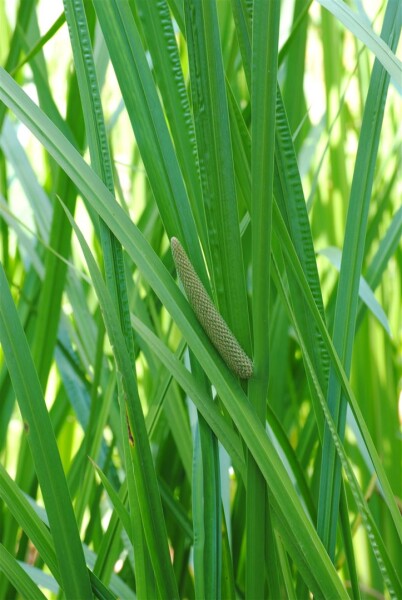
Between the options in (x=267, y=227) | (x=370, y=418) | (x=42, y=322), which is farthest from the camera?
(x=370, y=418)

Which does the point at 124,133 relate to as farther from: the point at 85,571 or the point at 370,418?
the point at 85,571

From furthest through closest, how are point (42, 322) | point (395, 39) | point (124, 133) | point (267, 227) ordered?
point (124, 133) < point (42, 322) < point (395, 39) < point (267, 227)

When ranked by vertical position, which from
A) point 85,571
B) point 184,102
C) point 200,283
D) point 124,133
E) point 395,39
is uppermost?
point 124,133

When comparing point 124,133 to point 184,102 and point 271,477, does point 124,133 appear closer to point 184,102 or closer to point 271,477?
point 184,102

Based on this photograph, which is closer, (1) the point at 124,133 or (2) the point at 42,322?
(2) the point at 42,322

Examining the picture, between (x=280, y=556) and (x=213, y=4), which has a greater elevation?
(x=213, y=4)

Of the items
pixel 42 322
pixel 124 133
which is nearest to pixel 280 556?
pixel 42 322
